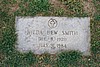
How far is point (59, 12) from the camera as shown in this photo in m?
4.98

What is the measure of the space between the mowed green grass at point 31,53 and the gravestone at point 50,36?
88 mm

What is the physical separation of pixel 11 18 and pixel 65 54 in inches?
44.5

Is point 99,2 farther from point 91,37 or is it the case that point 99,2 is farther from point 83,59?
point 83,59

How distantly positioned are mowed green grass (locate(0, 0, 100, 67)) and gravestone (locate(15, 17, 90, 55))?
0.09m

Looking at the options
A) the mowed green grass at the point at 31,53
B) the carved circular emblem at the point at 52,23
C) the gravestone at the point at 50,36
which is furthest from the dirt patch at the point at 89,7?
the carved circular emblem at the point at 52,23

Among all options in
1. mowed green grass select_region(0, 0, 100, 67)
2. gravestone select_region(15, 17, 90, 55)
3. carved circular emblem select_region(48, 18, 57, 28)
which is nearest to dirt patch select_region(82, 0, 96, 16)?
mowed green grass select_region(0, 0, 100, 67)

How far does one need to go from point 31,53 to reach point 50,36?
44 centimetres

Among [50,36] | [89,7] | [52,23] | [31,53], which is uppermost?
[89,7]

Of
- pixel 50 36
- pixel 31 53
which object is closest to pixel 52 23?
pixel 50 36

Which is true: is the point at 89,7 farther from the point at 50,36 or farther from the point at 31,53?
the point at 31,53

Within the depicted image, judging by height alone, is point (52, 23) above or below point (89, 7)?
below

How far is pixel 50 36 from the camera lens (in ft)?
16.2

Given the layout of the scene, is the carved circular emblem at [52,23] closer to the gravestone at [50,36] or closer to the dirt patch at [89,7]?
the gravestone at [50,36]

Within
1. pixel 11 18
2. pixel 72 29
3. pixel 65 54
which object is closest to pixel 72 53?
pixel 65 54
